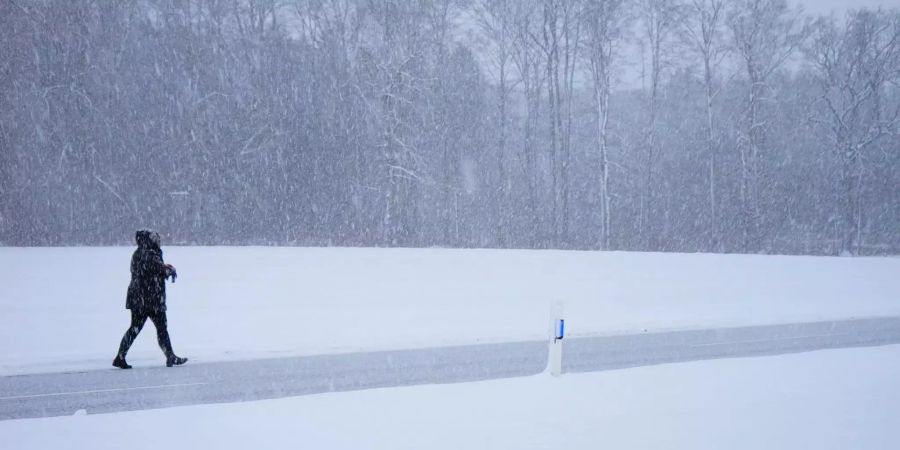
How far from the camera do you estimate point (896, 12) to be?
38.6m

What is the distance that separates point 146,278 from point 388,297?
932cm

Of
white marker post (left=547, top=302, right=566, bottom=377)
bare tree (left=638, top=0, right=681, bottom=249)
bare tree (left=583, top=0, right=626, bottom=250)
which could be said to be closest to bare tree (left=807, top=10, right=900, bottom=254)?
bare tree (left=638, top=0, right=681, bottom=249)

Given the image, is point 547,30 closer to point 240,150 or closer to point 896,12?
point 240,150

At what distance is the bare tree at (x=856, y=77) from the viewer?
38.6 metres

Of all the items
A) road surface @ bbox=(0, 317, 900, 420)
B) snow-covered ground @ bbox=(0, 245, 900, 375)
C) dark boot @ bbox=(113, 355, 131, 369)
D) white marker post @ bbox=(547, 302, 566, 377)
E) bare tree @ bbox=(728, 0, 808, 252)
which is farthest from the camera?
bare tree @ bbox=(728, 0, 808, 252)

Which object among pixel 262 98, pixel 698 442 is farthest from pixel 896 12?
pixel 698 442

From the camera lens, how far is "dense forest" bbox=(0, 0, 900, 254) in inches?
1105

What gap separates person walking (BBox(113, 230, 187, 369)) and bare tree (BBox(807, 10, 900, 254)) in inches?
1500

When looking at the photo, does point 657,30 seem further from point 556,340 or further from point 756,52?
point 556,340

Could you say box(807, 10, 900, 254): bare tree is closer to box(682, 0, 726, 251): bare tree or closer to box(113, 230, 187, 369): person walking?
box(682, 0, 726, 251): bare tree

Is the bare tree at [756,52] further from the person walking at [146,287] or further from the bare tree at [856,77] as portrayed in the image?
the person walking at [146,287]

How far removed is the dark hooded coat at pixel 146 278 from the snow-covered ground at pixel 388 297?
1415 millimetres

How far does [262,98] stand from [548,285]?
1797 cm

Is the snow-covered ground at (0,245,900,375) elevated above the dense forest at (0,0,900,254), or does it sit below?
below
